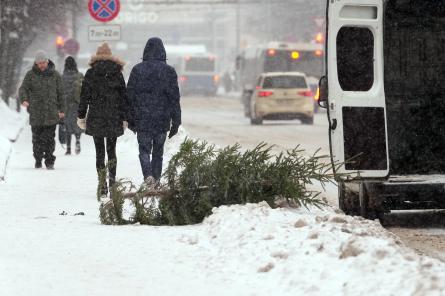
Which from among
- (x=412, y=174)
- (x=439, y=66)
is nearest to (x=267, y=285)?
(x=412, y=174)

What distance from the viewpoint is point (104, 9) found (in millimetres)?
22422

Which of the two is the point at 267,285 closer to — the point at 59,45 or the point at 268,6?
the point at 59,45

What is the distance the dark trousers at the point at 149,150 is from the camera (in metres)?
13.4

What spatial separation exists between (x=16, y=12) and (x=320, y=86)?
2479cm

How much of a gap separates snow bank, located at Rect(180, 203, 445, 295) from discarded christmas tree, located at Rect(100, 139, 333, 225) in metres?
0.49

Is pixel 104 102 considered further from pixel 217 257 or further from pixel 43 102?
pixel 217 257

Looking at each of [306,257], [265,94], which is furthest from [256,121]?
[306,257]

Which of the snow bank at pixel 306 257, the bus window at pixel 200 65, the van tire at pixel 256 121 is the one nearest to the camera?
the snow bank at pixel 306 257

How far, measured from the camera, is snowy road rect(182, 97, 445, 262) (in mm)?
10641

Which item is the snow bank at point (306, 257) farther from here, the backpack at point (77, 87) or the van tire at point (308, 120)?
the van tire at point (308, 120)

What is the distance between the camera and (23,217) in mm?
11047

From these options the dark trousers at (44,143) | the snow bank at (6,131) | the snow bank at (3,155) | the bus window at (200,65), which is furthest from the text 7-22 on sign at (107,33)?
the bus window at (200,65)

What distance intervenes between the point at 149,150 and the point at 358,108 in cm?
290

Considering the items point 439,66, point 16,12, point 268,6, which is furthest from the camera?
point 268,6
